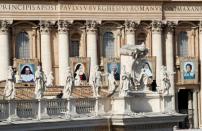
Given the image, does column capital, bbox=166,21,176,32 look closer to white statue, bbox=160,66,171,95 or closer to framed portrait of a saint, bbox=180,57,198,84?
framed portrait of a saint, bbox=180,57,198,84

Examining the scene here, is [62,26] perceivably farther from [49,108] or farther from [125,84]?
[49,108]

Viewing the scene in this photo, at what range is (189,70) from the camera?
264ft

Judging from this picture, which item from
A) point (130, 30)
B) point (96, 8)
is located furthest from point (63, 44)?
point (130, 30)

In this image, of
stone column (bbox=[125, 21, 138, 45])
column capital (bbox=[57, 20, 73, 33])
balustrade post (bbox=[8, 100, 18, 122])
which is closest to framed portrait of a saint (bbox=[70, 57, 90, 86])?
column capital (bbox=[57, 20, 73, 33])

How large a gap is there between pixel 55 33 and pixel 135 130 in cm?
3750

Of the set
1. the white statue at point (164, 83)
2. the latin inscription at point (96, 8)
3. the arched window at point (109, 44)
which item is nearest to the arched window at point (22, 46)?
the latin inscription at point (96, 8)

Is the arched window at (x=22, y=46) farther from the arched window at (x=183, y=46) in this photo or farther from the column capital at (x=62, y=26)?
the arched window at (x=183, y=46)

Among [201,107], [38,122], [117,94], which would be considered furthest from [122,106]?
[201,107]

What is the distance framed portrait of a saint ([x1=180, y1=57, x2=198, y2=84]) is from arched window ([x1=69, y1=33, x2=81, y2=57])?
905 centimetres

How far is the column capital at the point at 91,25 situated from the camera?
76.4 m

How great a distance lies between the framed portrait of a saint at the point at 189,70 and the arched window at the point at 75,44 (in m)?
9.05

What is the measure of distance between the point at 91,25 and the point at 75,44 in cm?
208

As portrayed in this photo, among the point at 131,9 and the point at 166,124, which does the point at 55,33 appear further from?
the point at 166,124

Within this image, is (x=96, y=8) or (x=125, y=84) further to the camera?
(x=96, y=8)
